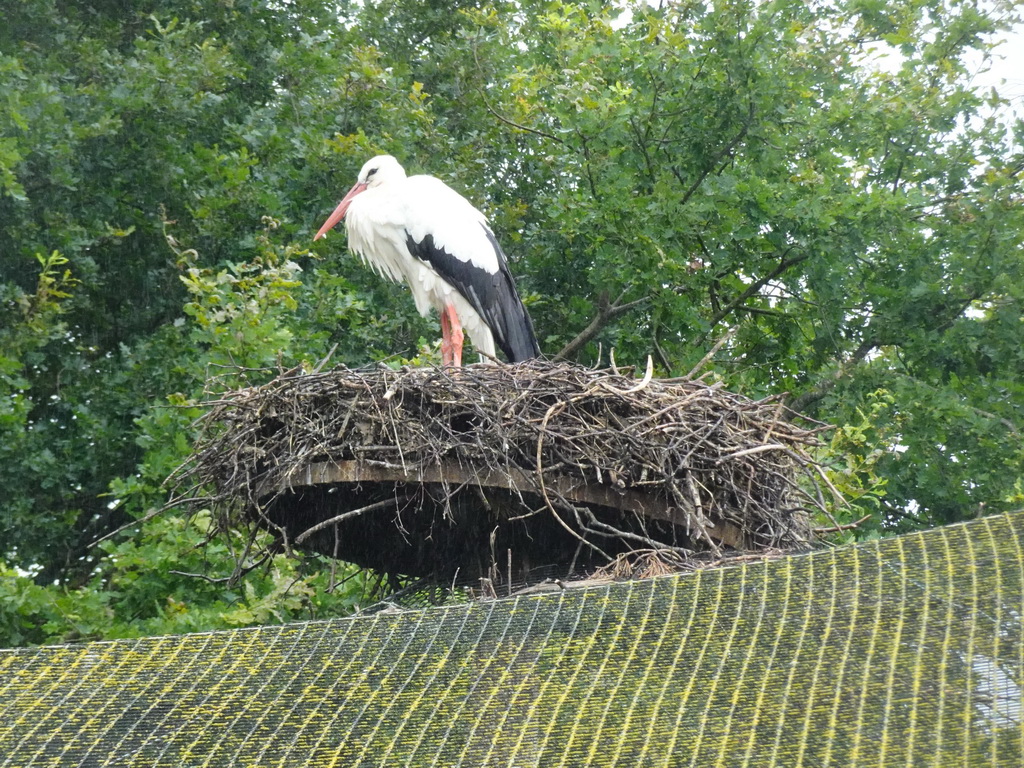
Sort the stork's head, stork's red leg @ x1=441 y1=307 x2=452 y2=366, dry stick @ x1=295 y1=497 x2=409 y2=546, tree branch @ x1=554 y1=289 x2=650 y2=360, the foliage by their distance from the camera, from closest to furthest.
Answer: dry stick @ x1=295 y1=497 x2=409 y2=546, stork's red leg @ x1=441 y1=307 x2=452 y2=366, the stork's head, the foliage, tree branch @ x1=554 y1=289 x2=650 y2=360

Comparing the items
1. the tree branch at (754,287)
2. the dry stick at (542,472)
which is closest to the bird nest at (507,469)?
the dry stick at (542,472)

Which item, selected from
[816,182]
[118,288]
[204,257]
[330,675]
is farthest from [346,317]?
[330,675]

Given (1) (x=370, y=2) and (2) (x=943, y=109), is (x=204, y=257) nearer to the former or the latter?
(1) (x=370, y=2)

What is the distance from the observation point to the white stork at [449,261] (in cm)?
1020

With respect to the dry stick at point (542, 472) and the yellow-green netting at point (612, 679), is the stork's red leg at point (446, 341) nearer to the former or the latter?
the dry stick at point (542, 472)

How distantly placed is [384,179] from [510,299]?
134 cm

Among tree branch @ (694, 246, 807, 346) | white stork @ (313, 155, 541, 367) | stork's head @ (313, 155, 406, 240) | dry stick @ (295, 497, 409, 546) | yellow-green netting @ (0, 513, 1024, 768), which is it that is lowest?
tree branch @ (694, 246, 807, 346)

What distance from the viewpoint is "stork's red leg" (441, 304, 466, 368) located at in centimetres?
1016

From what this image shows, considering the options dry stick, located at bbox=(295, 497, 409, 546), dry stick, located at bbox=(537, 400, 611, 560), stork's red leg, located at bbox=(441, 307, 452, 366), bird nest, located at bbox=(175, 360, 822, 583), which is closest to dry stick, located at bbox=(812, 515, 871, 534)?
bird nest, located at bbox=(175, 360, 822, 583)

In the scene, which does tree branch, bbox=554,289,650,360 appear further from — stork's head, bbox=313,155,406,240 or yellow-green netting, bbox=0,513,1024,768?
yellow-green netting, bbox=0,513,1024,768

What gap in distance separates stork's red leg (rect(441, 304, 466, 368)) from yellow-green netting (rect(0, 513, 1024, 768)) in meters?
4.09

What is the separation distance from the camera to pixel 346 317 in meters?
12.8

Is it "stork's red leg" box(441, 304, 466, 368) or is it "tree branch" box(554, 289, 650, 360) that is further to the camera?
"tree branch" box(554, 289, 650, 360)

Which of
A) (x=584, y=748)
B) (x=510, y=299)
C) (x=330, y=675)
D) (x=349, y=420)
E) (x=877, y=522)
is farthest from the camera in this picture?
(x=877, y=522)
